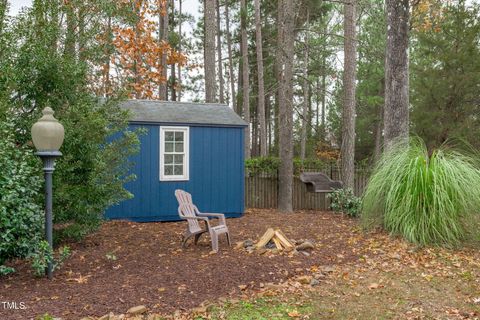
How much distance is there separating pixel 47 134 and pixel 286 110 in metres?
6.63

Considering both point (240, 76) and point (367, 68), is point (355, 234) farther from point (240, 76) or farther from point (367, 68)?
point (240, 76)

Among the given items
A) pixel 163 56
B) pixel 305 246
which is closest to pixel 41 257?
pixel 305 246

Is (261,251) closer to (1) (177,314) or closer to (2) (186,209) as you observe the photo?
(2) (186,209)

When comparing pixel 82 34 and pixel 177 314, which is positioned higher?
pixel 82 34

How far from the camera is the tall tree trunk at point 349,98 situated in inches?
444

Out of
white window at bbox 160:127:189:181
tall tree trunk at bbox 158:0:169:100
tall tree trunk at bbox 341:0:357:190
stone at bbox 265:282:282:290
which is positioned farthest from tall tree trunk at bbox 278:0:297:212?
tall tree trunk at bbox 158:0:169:100

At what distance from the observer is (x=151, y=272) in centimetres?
513

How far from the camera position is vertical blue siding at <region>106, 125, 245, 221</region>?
903 centimetres

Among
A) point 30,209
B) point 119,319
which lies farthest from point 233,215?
point 119,319

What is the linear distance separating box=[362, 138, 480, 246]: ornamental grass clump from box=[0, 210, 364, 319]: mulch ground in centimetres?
72

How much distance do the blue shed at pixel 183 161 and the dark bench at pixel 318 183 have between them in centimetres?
161

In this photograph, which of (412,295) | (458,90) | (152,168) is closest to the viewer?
(412,295)

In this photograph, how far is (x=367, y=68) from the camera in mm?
21156

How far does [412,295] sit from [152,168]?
5.85 metres
